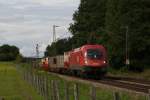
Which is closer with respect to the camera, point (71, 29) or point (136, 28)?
point (136, 28)

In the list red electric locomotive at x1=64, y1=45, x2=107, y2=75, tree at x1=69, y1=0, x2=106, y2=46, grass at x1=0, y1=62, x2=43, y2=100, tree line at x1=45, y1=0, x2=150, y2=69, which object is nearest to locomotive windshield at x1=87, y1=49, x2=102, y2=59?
red electric locomotive at x1=64, y1=45, x2=107, y2=75

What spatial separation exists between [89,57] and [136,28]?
3762cm

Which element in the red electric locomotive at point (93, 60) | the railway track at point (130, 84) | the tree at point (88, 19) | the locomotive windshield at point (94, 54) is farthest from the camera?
the tree at point (88, 19)

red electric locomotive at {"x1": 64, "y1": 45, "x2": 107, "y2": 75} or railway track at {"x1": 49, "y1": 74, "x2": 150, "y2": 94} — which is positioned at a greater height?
red electric locomotive at {"x1": 64, "y1": 45, "x2": 107, "y2": 75}

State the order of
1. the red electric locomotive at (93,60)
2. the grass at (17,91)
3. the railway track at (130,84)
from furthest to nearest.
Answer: the red electric locomotive at (93,60) < the railway track at (130,84) < the grass at (17,91)

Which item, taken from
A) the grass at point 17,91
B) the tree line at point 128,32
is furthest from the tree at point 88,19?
the grass at point 17,91

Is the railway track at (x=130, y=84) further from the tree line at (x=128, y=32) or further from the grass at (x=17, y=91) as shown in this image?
the tree line at (x=128, y=32)

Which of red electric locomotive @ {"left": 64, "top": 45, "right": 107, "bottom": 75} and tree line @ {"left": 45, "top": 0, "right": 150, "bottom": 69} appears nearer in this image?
red electric locomotive @ {"left": 64, "top": 45, "right": 107, "bottom": 75}

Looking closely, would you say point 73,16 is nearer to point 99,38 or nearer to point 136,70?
point 99,38

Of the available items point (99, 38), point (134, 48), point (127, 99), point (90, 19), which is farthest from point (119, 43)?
point (127, 99)

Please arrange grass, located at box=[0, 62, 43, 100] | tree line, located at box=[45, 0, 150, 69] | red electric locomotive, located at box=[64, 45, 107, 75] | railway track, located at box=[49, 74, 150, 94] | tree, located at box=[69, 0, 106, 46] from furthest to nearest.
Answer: tree, located at box=[69, 0, 106, 46] < tree line, located at box=[45, 0, 150, 69] < red electric locomotive, located at box=[64, 45, 107, 75] < railway track, located at box=[49, 74, 150, 94] < grass, located at box=[0, 62, 43, 100]

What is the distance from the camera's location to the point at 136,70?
94.4 meters

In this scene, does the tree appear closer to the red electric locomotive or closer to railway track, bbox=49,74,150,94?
the red electric locomotive

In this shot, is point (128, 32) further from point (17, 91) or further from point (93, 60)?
point (17, 91)
